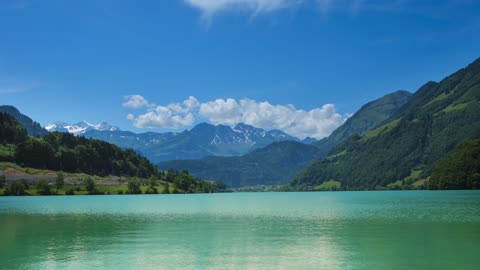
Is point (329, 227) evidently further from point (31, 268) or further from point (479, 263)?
point (31, 268)

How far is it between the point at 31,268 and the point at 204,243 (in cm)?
1864

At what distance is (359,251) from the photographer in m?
43.8

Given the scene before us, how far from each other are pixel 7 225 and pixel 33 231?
1132cm

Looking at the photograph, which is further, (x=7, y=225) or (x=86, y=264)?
(x=7, y=225)

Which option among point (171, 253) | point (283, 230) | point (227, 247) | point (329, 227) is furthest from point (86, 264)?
point (329, 227)

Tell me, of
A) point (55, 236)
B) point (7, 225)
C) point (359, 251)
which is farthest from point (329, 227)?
point (7, 225)

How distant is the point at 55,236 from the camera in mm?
57344

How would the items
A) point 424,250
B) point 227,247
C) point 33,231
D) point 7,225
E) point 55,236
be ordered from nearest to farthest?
point 424,250
point 227,247
point 55,236
point 33,231
point 7,225

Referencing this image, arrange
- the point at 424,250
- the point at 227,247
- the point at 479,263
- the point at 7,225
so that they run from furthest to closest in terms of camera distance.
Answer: the point at 7,225 → the point at 227,247 → the point at 424,250 → the point at 479,263

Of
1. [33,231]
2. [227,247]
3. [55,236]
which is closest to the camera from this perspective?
[227,247]

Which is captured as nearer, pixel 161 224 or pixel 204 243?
pixel 204 243

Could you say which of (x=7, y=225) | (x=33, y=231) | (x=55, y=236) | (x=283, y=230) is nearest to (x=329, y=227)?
(x=283, y=230)

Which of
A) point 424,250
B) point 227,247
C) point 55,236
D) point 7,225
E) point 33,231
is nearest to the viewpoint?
point 424,250

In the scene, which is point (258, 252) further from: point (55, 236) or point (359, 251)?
point (55, 236)
